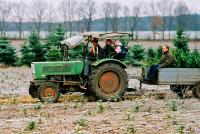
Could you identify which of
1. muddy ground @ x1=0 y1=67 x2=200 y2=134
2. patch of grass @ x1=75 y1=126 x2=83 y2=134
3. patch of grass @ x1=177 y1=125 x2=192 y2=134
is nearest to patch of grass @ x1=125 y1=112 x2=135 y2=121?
muddy ground @ x1=0 y1=67 x2=200 y2=134

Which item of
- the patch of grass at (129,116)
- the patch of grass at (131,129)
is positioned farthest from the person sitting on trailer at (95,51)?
the patch of grass at (131,129)

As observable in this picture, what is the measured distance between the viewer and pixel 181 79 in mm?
17062

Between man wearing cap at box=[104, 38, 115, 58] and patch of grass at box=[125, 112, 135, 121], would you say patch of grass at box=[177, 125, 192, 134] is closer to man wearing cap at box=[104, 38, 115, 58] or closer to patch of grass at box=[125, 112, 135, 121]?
patch of grass at box=[125, 112, 135, 121]

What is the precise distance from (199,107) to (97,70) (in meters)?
3.51

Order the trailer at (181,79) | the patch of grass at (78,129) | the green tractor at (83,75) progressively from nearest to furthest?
the patch of grass at (78,129)
the green tractor at (83,75)
the trailer at (181,79)

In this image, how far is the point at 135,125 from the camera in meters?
11.5

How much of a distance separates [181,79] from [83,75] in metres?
3.34

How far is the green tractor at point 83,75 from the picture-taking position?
16.2 meters

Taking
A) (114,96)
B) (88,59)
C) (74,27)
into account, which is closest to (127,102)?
(114,96)

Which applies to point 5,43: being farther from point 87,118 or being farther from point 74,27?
point 74,27

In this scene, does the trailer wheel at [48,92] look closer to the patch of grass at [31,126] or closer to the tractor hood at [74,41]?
the tractor hood at [74,41]

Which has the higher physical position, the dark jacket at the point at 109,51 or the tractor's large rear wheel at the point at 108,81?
the dark jacket at the point at 109,51

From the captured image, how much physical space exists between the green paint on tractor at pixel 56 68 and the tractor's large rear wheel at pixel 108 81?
24.4 inches

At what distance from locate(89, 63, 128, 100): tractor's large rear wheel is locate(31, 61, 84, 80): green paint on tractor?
2.03 ft
